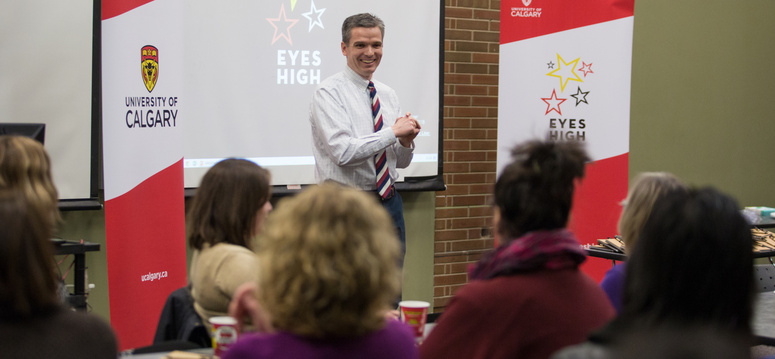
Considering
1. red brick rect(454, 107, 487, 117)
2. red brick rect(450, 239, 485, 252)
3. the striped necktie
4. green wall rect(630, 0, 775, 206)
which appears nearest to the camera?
the striped necktie

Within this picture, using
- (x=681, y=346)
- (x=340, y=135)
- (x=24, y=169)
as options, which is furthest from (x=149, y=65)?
(x=681, y=346)

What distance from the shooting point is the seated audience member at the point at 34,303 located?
1.18 metres

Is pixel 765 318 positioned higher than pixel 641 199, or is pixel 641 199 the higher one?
pixel 641 199

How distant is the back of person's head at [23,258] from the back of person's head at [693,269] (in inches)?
35.7

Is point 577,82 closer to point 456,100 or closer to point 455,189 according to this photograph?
point 456,100

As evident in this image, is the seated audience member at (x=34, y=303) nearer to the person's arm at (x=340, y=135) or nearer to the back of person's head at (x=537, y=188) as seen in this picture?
the back of person's head at (x=537, y=188)

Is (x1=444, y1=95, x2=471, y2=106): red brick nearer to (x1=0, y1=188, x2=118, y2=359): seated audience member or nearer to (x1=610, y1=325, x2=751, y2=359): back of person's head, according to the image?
(x1=0, y1=188, x2=118, y2=359): seated audience member

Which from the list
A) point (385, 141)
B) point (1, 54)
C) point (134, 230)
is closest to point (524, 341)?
point (385, 141)

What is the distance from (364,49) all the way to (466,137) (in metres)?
1.52

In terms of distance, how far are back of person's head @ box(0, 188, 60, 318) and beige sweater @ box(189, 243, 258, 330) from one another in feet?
2.11

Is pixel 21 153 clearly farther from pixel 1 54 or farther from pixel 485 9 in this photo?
pixel 485 9

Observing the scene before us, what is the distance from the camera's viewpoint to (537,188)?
1612 mm

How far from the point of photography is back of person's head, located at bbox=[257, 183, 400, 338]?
115 centimetres

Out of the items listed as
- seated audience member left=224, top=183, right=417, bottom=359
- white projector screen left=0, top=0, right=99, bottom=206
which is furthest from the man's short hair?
seated audience member left=224, top=183, right=417, bottom=359
